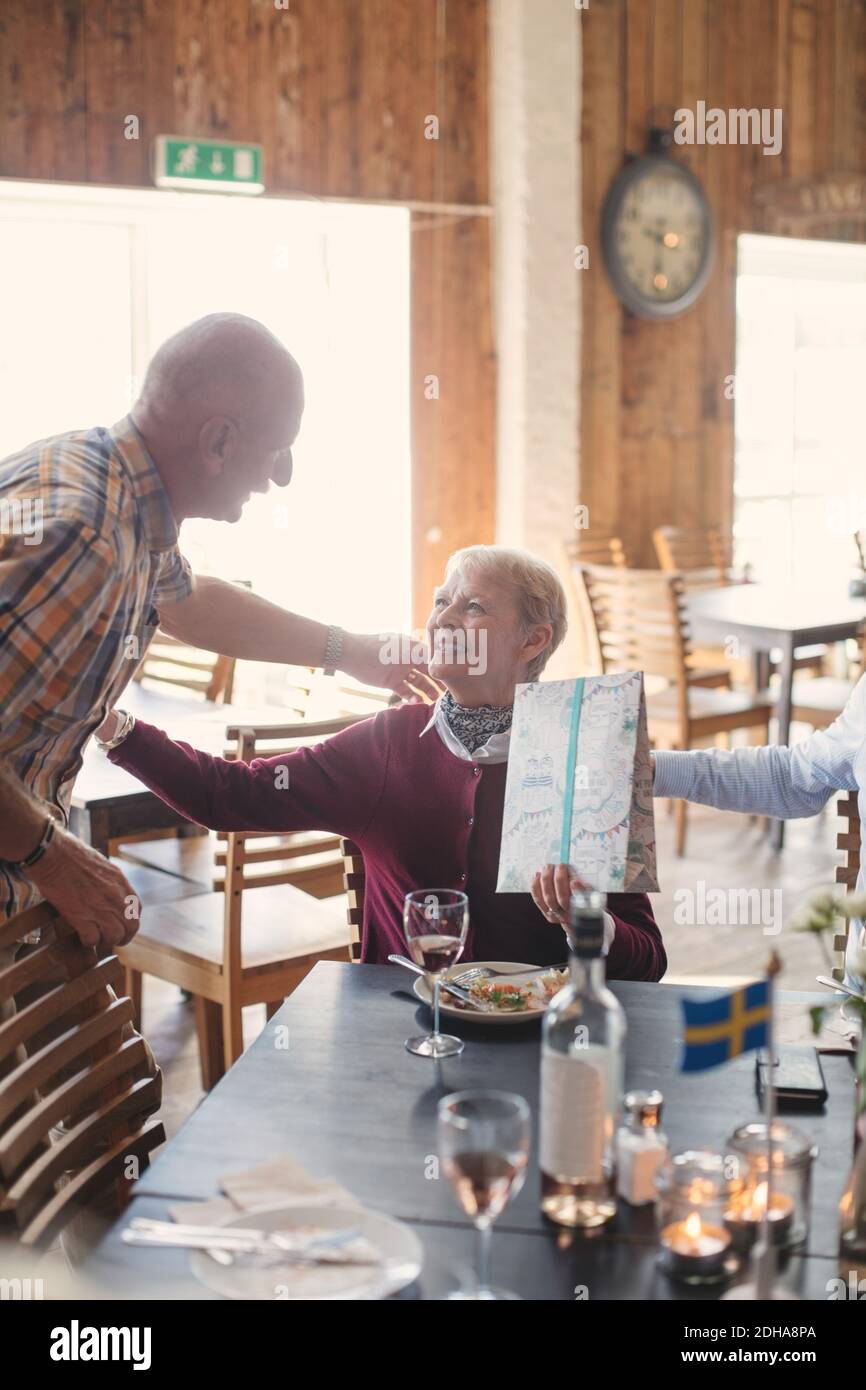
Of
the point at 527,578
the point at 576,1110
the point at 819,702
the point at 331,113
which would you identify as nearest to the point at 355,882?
the point at 527,578

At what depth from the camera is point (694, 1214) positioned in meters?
1.12

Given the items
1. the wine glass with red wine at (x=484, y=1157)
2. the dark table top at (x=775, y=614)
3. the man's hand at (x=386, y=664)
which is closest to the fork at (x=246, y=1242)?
the wine glass with red wine at (x=484, y=1157)

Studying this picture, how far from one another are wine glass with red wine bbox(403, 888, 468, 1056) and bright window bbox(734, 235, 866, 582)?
5649 mm

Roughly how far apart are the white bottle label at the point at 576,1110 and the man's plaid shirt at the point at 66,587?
2.60 feet

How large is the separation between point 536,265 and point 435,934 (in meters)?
Result: 4.64

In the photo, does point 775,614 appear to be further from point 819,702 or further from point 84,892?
point 84,892

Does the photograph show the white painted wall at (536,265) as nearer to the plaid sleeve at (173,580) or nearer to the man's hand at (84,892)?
the plaid sleeve at (173,580)

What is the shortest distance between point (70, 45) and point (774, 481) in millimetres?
3960

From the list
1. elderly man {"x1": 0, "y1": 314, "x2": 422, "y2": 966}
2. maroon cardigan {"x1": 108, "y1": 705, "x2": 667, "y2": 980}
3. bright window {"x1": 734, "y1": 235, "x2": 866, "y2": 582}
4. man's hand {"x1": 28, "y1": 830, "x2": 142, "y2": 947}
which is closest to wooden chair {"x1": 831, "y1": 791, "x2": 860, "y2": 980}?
maroon cardigan {"x1": 108, "y1": 705, "x2": 667, "y2": 980}

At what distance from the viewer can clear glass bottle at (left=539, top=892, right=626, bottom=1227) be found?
117cm

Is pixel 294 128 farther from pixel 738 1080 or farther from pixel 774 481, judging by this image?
pixel 738 1080

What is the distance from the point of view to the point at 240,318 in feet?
5.90

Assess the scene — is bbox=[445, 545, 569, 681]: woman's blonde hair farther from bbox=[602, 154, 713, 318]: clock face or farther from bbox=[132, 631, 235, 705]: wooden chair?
bbox=[602, 154, 713, 318]: clock face
